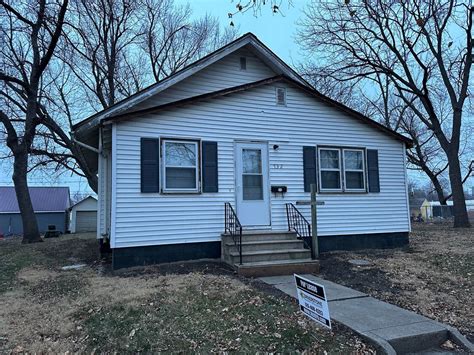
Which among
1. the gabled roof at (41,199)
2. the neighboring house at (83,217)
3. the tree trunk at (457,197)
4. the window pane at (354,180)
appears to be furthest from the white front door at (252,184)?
the gabled roof at (41,199)

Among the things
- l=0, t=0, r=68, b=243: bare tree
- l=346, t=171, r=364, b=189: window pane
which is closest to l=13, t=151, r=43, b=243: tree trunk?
l=0, t=0, r=68, b=243: bare tree

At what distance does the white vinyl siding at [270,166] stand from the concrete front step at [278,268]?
1.69 meters

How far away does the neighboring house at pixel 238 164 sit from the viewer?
7.93 meters

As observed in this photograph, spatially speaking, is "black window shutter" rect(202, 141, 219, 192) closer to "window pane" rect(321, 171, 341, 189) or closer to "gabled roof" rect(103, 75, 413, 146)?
"gabled roof" rect(103, 75, 413, 146)

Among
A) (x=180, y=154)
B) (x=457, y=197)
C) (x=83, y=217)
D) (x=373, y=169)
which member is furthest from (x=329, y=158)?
(x=83, y=217)

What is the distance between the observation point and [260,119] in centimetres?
927

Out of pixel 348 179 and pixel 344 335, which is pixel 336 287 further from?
pixel 348 179

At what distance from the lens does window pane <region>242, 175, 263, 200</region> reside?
29.6 feet

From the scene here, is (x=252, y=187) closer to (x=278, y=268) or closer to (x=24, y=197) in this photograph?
(x=278, y=268)

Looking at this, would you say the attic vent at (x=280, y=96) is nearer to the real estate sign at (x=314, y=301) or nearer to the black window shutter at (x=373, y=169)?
the black window shutter at (x=373, y=169)

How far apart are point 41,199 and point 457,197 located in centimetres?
3246

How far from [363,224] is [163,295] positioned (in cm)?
642

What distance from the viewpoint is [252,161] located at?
9172mm

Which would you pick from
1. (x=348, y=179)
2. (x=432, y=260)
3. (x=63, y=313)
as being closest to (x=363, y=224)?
(x=348, y=179)
